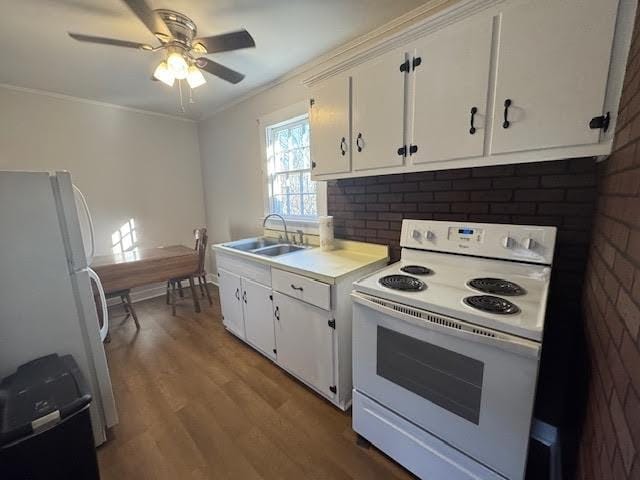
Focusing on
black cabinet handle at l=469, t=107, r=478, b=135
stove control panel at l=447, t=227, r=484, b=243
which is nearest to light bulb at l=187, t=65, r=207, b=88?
black cabinet handle at l=469, t=107, r=478, b=135

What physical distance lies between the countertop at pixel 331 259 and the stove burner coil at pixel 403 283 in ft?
0.96

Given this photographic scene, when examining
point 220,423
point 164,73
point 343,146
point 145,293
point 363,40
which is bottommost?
point 220,423

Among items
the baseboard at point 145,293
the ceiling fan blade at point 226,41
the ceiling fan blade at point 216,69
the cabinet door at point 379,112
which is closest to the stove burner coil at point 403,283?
the cabinet door at point 379,112

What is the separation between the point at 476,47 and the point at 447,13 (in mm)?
228

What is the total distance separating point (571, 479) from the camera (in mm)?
1021

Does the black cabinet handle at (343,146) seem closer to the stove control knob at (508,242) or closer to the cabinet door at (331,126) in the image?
the cabinet door at (331,126)

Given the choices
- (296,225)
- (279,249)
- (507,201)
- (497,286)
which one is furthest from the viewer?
(296,225)

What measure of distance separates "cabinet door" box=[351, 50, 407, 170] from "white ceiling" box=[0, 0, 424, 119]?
1.54 ft

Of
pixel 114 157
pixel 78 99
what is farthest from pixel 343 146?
pixel 78 99

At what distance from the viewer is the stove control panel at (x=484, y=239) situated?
1288mm

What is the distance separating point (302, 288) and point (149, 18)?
1.69 meters

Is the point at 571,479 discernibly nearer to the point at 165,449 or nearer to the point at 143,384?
the point at 165,449

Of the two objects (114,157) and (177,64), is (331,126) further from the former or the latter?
(114,157)

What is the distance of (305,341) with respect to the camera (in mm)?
1814
